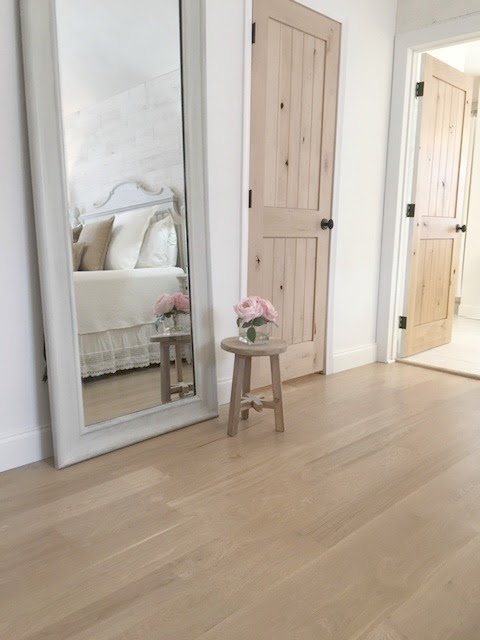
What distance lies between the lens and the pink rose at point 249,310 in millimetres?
2295

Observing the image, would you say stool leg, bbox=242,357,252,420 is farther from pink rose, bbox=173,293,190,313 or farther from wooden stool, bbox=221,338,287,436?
pink rose, bbox=173,293,190,313

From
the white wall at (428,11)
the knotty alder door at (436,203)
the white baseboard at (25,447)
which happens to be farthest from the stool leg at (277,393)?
the white wall at (428,11)

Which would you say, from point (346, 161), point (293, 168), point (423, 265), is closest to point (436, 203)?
point (423, 265)

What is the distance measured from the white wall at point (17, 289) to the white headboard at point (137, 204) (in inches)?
9.0

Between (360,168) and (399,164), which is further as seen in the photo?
(399,164)

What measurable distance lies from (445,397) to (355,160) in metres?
1.54

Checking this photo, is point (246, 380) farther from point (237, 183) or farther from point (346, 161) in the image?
point (346, 161)

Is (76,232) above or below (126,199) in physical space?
below

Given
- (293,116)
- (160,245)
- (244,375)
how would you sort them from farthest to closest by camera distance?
(293,116), (244,375), (160,245)

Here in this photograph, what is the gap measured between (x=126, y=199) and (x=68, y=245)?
355 mm

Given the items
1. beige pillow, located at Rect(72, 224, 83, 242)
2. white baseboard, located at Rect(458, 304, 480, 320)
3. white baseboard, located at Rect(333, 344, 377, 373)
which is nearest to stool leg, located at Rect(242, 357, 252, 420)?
beige pillow, located at Rect(72, 224, 83, 242)

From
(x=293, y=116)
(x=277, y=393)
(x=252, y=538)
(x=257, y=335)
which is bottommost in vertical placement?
(x=252, y=538)

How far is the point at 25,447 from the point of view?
203 cm

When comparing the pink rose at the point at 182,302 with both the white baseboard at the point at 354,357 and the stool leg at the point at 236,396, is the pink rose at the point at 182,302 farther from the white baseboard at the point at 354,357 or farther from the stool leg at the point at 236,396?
the white baseboard at the point at 354,357
